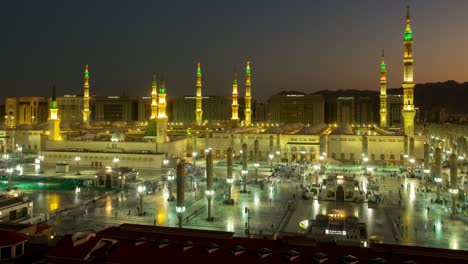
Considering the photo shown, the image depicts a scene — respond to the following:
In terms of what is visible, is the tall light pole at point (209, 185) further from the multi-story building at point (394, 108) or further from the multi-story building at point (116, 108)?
the multi-story building at point (116, 108)

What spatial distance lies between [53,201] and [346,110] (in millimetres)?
82873

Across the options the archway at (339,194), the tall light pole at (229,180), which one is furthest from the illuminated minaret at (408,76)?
the tall light pole at (229,180)

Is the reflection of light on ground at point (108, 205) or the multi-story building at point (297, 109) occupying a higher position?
the multi-story building at point (297, 109)

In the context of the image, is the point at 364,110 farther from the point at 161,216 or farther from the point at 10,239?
the point at 10,239

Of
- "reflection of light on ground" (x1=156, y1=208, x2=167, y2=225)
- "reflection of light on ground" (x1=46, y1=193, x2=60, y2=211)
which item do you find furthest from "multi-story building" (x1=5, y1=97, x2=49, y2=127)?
"reflection of light on ground" (x1=156, y1=208, x2=167, y2=225)

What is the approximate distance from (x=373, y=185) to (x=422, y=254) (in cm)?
1861

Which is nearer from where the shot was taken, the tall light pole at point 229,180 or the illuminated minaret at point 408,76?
the tall light pole at point 229,180

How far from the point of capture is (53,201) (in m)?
24.1

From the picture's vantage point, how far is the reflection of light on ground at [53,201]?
2262 cm

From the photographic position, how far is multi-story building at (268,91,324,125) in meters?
96.2

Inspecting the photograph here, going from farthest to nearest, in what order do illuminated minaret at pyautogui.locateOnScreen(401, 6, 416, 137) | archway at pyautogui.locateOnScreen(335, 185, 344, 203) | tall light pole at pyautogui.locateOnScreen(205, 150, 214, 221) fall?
illuminated minaret at pyautogui.locateOnScreen(401, 6, 416, 137), archway at pyautogui.locateOnScreen(335, 185, 344, 203), tall light pole at pyautogui.locateOnScreen(205, 150, 214, 221)

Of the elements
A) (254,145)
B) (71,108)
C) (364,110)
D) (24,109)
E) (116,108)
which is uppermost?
(116,108)

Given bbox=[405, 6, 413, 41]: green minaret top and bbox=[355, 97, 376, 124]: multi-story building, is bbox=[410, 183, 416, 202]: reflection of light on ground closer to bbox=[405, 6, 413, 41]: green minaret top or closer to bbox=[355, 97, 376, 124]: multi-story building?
bbox=[405, 6, 413, 41]: green minaret top

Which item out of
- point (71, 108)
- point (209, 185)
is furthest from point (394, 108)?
point (209, 185)
